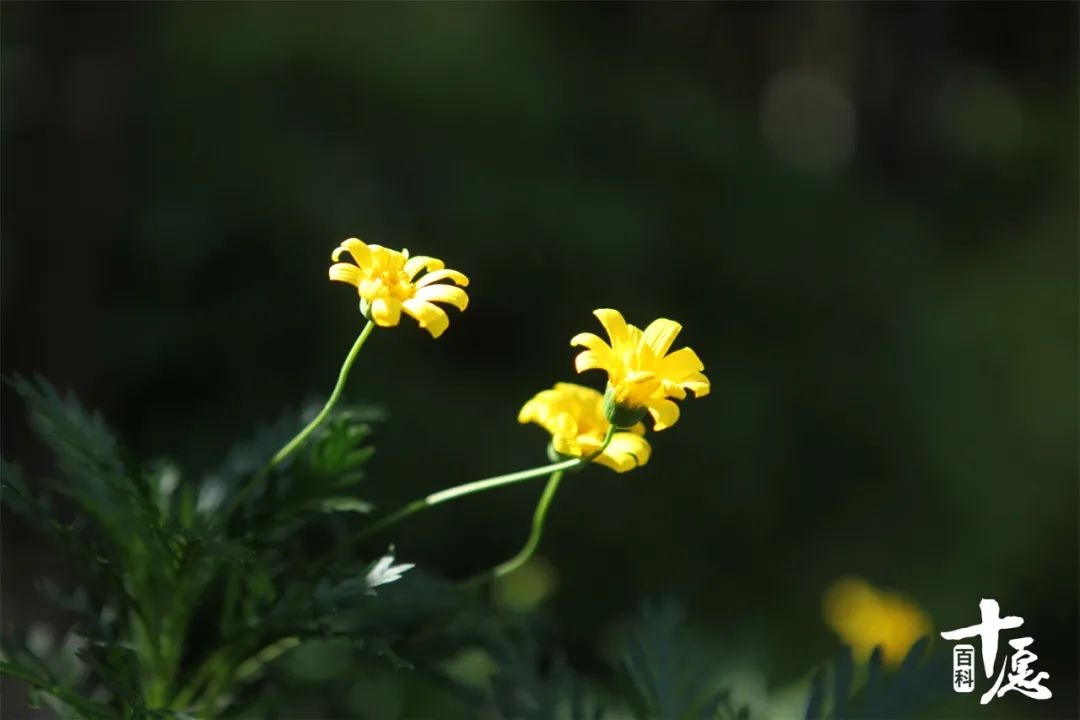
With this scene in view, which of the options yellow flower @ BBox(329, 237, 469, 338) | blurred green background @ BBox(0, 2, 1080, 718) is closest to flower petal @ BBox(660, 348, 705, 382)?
yellow flower @ BBox(329, 237, 469, 338)

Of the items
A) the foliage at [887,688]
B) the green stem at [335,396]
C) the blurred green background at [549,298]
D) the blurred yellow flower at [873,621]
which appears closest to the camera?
the green stem at [335,396]

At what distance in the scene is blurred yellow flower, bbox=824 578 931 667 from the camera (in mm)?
1566

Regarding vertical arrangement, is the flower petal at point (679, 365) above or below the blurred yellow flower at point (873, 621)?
below

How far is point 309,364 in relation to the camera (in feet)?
8.25

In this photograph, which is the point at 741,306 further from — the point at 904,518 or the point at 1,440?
the point at 1,440

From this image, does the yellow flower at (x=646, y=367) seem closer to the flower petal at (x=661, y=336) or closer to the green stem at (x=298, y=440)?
the flower petal at (x=661, y=336)

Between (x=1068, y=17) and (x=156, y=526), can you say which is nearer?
(x=156, y=526)

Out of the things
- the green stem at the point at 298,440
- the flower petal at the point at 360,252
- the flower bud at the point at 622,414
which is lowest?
the green stem at the point at 298,440

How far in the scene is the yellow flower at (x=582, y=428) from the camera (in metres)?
0.78

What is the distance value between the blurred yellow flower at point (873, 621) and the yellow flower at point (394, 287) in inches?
39.8

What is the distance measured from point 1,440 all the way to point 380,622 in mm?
1450

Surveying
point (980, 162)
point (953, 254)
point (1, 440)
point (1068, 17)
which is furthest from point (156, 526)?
point (1068, 17)

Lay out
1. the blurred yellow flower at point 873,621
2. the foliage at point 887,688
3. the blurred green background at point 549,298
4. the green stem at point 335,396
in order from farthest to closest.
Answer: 1. the blurred green background at point 549,298
2. the blurred yellow flower at point 873,621
3. the foliage at point 887,688
4. the green stem at point 335,396

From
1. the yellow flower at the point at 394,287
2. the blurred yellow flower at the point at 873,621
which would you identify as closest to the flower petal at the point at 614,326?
the yellow flower at the point at 394,287
